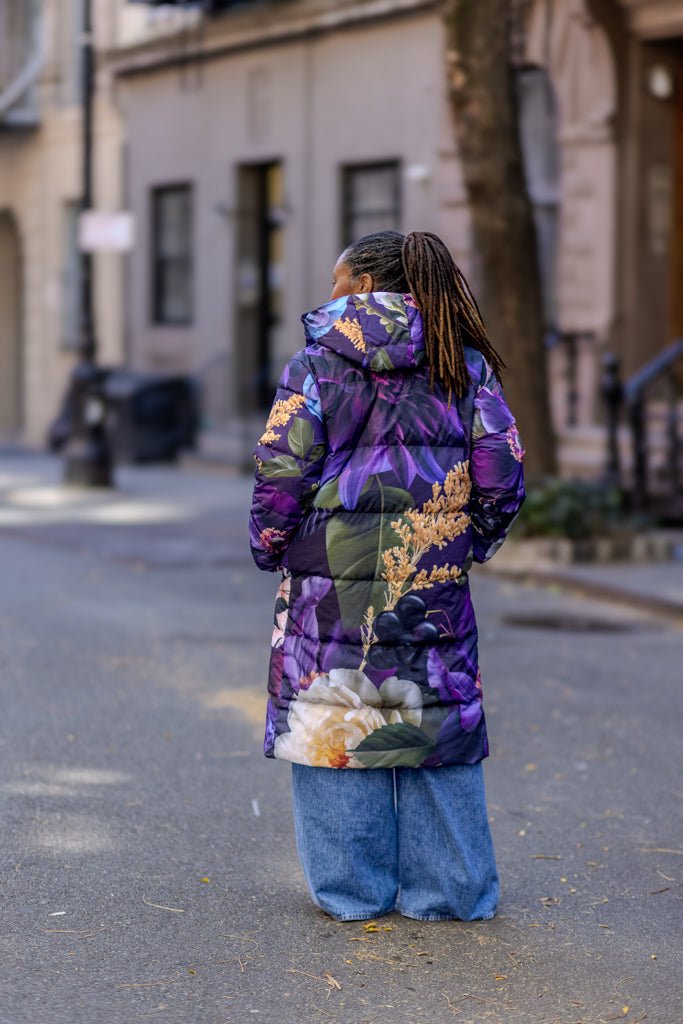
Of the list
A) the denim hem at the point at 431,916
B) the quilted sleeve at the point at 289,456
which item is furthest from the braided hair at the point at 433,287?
the denim hem at the point at 431,916

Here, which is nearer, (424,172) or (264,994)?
(264,994)

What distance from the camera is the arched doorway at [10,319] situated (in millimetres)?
28219

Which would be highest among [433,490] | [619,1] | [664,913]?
[619,1]

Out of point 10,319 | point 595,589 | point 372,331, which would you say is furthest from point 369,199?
point 372,331

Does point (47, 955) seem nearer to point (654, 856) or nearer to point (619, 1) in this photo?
point (654, 856)

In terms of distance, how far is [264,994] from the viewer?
384 centimetres

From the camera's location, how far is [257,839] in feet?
16.7

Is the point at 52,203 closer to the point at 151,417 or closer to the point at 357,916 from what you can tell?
the point at 151,417

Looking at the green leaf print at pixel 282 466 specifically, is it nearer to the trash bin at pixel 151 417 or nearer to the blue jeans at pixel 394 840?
the blue jeans at pixel 394 840

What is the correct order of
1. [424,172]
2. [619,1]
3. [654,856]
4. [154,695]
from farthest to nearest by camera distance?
[424,172] → [619,1] → [154,695] → [654,856]

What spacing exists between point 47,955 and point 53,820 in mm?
1188

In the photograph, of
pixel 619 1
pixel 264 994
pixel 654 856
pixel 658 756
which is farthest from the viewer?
pixel 619 1

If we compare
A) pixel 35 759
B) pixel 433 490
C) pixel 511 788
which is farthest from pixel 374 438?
pixel 35 759

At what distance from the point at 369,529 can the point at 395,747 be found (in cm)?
53
